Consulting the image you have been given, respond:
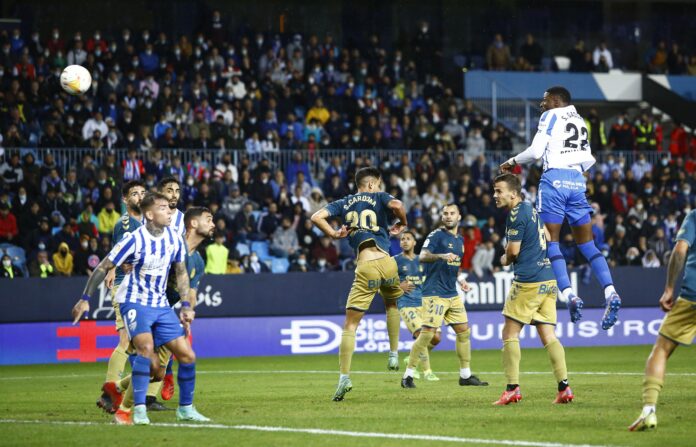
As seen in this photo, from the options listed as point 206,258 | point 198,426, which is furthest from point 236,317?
point 198,426

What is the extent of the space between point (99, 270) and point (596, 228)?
62.7ft

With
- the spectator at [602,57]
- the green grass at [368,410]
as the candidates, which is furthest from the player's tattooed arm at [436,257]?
the spectator at [602,57]

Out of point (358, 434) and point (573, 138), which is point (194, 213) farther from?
point (573, 138)

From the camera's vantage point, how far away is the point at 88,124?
27078 mm

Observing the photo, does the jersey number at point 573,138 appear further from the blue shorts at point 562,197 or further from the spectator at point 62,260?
the spectator at point 62,260

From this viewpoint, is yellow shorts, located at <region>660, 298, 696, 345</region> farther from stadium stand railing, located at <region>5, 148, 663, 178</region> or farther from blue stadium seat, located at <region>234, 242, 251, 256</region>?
stadium stand railing, located at <region>5, 148, 663, 178</region>

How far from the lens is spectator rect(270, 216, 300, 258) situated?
2586cm

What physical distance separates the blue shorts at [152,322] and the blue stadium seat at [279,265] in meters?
15.5

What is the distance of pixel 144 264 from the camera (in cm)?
1016

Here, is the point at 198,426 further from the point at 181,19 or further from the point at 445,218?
the point at 181,19

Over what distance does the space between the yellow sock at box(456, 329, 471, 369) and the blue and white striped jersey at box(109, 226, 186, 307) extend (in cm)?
576

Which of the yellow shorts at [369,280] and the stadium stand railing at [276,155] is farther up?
the stadium stand railing at [276,155]

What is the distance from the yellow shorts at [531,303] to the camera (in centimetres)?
1184

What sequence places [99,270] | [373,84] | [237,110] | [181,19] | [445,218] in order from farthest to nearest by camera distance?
[181,19] → [373,84] → [237,110] → [445,218] → [99,270]
